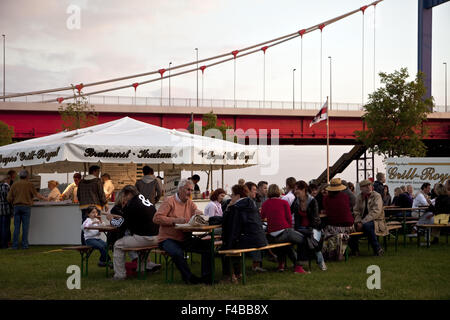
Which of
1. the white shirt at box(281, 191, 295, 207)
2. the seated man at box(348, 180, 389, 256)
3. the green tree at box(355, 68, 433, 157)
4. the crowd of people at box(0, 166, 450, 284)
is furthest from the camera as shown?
the green tree at box(355, 68, 433, 157)

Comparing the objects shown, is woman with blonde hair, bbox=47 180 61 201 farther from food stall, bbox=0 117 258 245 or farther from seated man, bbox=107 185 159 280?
seated man, bbox=107 185 159 280

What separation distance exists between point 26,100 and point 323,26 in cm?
2960

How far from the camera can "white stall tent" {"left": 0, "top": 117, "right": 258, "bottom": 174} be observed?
12672 mm

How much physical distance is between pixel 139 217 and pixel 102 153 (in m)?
4.05

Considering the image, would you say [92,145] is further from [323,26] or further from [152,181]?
[323,26]

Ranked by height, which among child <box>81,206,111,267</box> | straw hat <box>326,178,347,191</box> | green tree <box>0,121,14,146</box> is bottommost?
child <box>81,206,111,267</box>

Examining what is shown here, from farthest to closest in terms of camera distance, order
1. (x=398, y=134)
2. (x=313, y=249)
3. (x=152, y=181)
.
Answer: (x=398, y=134)
(x=152, y=181)
(x=313, y=249)

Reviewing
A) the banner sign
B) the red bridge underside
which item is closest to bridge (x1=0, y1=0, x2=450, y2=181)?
the red bridge underside

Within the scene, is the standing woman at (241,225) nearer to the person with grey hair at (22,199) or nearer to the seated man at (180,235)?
the seated man at (180,235)

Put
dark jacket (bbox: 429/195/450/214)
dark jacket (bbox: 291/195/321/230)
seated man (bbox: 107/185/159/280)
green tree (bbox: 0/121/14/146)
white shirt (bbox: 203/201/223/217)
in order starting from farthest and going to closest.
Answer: green tree (bbox: 0/121/14/146), dark jacket (bbox: 429/195/450/214), white shirt (bbox: 203/201/223/217), dark jacket (bbox: 291/195/321/230), seated man (bbox: 107/185/159/280)

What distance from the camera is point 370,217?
11.5 metres

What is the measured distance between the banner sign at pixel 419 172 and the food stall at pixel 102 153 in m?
9.86
